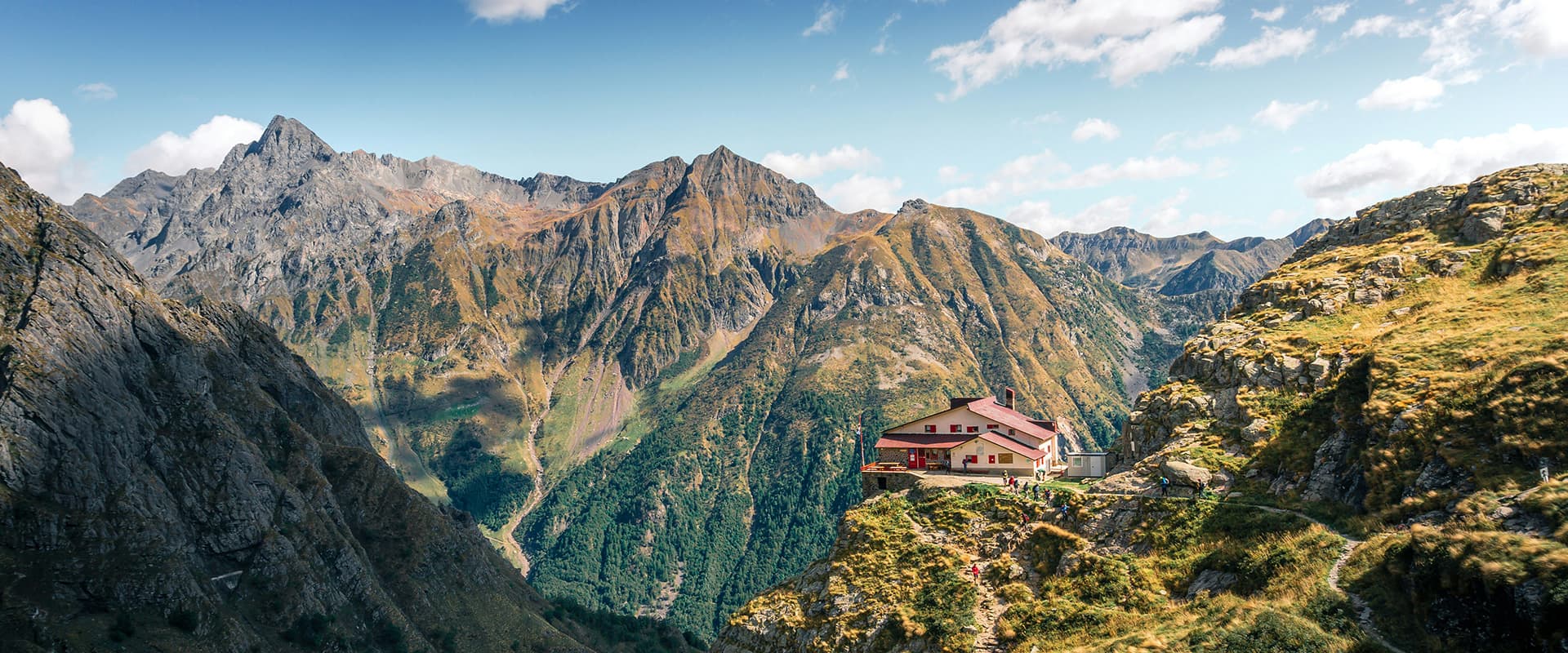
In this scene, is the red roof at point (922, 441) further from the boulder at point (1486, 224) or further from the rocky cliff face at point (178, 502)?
the rocky cliff face at point (178, 502)

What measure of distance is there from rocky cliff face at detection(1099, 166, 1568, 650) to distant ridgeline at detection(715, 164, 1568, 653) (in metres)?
0.13

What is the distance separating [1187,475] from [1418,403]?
11693 mm

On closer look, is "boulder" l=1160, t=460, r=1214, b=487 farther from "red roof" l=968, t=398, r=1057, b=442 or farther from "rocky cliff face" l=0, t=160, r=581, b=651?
"rocky cliff face" l=0, t=160, r=581, b=651

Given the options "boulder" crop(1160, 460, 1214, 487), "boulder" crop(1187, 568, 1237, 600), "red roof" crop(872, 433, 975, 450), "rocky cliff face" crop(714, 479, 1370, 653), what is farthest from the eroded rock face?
"red roof" crop(872, 433, 975, 450)

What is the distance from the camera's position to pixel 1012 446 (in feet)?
221

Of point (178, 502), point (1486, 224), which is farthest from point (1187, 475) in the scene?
point (178, 502)

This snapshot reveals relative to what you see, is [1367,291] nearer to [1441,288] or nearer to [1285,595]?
[1441,288]

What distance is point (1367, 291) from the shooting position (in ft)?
193

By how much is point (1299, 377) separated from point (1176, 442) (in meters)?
8.82

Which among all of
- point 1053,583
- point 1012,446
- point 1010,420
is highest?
point 1010,420

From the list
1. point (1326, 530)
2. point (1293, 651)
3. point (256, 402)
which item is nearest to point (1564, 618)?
point (1293, 651)

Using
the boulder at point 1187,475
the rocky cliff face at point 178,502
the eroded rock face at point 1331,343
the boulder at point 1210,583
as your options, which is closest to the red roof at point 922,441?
the eroded rock face at point 1331,343

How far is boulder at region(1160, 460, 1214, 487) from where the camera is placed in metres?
46.8

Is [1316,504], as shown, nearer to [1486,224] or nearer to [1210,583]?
[1210,583]
